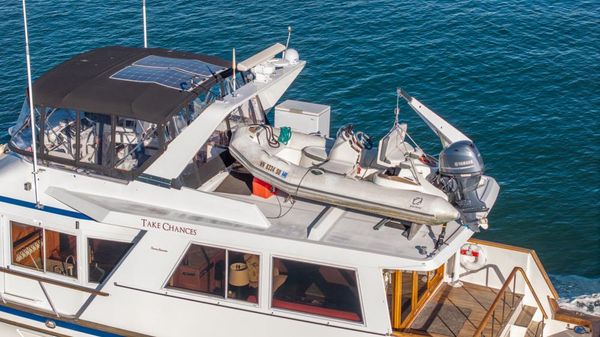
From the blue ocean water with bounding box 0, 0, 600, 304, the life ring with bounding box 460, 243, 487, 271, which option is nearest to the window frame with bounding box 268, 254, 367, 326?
the life ring with bounding box 460, 243, 487, 271

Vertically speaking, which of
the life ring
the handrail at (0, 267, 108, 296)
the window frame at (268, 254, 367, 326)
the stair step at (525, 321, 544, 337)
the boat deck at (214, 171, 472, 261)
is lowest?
the stair step at (525, 321, 544, 337)

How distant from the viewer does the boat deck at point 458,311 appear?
13266mm

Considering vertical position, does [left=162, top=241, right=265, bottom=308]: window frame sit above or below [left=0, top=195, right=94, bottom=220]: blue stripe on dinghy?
below

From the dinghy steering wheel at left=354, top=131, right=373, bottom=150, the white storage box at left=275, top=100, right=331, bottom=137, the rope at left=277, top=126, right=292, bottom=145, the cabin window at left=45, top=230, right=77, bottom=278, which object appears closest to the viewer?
the dinghy steering wheel at left=354, top=131, right=373, bottom=150

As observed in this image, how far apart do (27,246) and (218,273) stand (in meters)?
3.41

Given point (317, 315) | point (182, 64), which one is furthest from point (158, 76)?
point (317, 315)

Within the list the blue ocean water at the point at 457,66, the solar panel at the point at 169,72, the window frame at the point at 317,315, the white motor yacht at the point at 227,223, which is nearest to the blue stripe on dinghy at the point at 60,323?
the white motor yacht at the point at 227,223

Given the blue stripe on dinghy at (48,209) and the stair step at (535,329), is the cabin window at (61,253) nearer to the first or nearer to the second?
the blue stripe on dinghy at (48,209)

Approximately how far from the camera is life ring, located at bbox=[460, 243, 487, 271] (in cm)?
1449

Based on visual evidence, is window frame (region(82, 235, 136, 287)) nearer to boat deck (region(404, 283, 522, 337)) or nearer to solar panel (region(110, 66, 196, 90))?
solar panel (region(110, 66, 196, 90))

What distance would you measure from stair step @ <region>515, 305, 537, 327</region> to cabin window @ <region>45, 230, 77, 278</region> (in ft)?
22.8

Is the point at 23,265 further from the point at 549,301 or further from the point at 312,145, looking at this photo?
the point at 549,301

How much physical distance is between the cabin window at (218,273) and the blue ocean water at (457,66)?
8939 mm

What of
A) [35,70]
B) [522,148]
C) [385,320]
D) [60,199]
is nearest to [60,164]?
[60,199]
